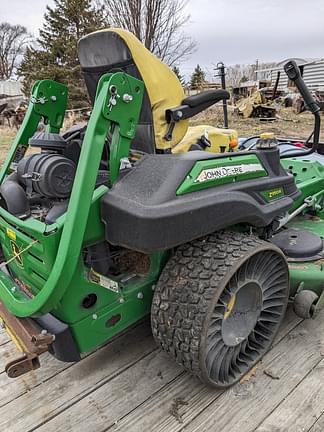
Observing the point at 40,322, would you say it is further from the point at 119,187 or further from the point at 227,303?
the point at 227,303

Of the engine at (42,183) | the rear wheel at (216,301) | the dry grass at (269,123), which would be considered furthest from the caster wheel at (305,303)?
the dry grass at (269,123)

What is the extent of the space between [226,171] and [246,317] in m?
0.68

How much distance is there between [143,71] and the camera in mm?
1635

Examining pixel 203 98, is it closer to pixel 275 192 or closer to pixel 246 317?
pixel 275 192

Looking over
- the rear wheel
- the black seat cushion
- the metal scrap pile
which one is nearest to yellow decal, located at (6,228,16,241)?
the rear wheel

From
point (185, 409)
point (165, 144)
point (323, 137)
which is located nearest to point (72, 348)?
point (185, 409)

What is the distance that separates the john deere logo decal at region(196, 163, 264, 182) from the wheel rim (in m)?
0.35

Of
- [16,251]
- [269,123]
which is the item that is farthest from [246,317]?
[269,123]

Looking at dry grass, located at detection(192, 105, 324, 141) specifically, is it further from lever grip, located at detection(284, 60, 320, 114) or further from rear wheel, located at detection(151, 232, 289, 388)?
rear wheel, located at detection(151, 232, 289, 388)

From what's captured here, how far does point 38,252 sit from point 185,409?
86cm

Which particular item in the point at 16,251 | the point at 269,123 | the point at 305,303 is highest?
the point at 16,251

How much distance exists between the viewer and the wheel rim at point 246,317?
5.28 feet

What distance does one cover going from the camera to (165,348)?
1.63 m

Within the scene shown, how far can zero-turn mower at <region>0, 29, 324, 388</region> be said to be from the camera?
1352 mm
